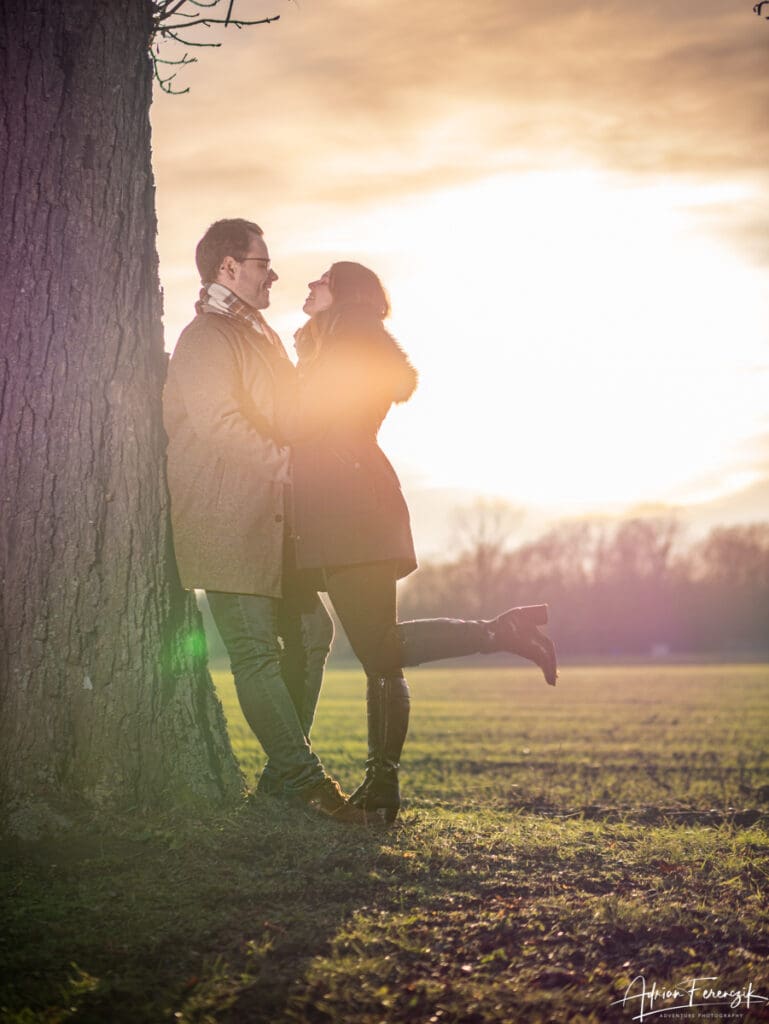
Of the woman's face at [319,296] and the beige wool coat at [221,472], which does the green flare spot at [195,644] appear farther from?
the woman's face at [319,296]

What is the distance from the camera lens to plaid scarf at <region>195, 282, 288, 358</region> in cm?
450

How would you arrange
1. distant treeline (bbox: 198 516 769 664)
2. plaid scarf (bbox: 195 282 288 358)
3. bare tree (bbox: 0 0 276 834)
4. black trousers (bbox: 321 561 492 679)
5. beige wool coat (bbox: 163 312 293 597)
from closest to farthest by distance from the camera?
1. bare tree (bbox: 0 0 276 834)
2. beige wool coat (bbox: 163 312 293 597)
3. black trousers (bbox: 321 561 492 679)
4. plaid scarf (bbox: 195 282 288 358)
5. distant treeline (bbox: 198 516 769 664)

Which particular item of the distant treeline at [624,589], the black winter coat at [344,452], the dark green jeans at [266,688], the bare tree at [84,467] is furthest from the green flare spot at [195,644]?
the distant treeline at [624,589]

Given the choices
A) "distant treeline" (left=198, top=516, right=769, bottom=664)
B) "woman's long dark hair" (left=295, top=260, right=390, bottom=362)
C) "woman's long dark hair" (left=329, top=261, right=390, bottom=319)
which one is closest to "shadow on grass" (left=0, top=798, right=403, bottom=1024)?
"woman's long dark hair" (left=295, top=260, right=390, bottom=362)

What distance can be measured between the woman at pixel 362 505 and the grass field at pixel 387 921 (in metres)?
0.60

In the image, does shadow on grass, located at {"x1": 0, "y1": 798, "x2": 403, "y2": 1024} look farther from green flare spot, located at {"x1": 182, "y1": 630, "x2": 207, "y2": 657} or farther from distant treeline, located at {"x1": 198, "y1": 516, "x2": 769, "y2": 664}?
distant treeline, located at {"x1": 198, "y1": 516, "x2": 769, "y2": 664}

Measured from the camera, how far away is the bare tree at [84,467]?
410cm

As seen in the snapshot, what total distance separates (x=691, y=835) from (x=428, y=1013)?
263 cm

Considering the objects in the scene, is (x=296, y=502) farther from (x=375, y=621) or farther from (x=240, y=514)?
(x=375, y=621)

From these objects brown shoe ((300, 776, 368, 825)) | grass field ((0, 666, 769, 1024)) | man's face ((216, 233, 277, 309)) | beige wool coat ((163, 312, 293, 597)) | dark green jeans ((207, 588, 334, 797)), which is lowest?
grass field ((0, 666, 769, 1024))

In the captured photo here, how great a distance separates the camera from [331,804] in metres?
4.21

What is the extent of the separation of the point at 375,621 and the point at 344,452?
74 centimetres

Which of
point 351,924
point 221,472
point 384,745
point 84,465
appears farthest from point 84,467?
point 351,924

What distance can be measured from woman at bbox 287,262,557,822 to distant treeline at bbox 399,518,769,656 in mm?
70557
